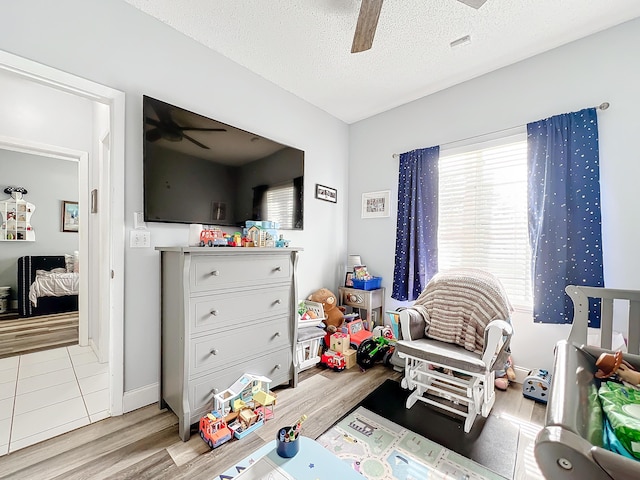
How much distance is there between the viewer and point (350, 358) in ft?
8.34

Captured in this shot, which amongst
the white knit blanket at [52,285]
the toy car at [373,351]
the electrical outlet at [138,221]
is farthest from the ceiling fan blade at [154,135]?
the white knit blanket at [52,285]

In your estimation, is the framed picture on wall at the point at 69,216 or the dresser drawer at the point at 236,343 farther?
the framed picture on wall at the point at 69,216

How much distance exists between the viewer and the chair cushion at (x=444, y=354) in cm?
172

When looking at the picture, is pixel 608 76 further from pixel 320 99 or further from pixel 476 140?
pixel 320 99

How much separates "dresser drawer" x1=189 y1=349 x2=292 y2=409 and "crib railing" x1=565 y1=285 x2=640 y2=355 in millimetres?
1757

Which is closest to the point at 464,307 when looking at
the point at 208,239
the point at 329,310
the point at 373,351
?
the point at 373,351

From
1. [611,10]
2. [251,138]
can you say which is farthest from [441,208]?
[251,138]

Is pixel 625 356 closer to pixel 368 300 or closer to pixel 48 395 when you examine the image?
pixel 368 300

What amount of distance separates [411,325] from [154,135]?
227cm

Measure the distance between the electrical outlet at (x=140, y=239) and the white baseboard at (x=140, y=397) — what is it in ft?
3.22

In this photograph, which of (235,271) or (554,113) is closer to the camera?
(235,271)

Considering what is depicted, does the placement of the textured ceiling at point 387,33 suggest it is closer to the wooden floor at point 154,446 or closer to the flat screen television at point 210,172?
the flat screen television at point 210,172

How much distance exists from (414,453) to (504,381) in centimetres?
117

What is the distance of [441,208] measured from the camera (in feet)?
9.15
